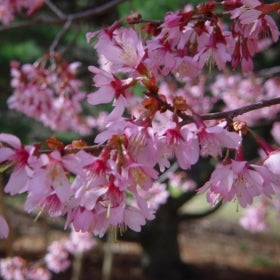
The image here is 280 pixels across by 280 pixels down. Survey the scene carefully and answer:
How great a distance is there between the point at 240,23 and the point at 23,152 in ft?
1.85

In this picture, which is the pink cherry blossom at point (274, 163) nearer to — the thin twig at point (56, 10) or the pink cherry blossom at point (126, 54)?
the pink cherry blossom at point (126, 54)

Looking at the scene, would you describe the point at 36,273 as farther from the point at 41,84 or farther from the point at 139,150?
the point at 139,150

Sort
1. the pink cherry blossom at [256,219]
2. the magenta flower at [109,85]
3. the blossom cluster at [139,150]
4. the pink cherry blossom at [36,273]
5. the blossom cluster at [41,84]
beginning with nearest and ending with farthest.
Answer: the blossom cluster at [139,150] < the magenta flower at [109,85] < the blossom cluster at [41,84] < the pink cherry blossom at [36,273] < the pink cherry blossom at [256,219]

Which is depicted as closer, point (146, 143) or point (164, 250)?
point (146, 143)

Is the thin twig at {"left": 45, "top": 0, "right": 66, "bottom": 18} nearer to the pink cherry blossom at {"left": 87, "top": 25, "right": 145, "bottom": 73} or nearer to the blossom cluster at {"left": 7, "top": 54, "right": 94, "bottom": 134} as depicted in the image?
the blossom cluster at {"left": 7, "top": 54, "right": 94, "bottom": 134}

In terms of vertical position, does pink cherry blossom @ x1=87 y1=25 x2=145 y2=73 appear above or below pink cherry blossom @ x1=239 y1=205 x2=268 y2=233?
above

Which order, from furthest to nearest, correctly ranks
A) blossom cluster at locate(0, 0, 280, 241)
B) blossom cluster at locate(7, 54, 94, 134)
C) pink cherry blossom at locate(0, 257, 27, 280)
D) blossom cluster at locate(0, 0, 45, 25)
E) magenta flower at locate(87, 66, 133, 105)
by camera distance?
pink cherry blossom at locate(0, 257, 27, 280), blossom cluster at locate(0, 0, 45, 25), blossom cluster at locate(7, 54, 94, 134), magenta flower at locate(87, 66, 133, 105), blossom cluster at locate(0, 0, 280, 241)

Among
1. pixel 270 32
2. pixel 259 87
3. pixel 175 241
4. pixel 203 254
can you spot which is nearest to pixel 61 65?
pixel 270 32

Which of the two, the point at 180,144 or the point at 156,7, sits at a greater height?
the point at 180,144

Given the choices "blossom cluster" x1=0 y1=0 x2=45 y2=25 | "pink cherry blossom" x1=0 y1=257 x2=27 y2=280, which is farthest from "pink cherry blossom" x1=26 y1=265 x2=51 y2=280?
"blossom cluster" x1=0 y1=0 x2=45 y2=25

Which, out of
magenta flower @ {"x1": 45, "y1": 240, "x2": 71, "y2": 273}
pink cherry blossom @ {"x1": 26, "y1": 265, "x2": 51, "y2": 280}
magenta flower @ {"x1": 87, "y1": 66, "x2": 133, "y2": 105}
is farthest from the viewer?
magenta flower @ {"x1": 45, "y1": 240, "x2": 71, "y2": 273}

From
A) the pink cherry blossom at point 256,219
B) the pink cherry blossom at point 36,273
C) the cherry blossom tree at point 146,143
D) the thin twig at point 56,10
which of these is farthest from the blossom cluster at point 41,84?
the pink cherry blossom at point 256,219

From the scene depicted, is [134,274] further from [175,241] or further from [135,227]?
[135,227]

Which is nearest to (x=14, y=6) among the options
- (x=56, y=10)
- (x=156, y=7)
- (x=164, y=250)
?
(x=56, y=10)
